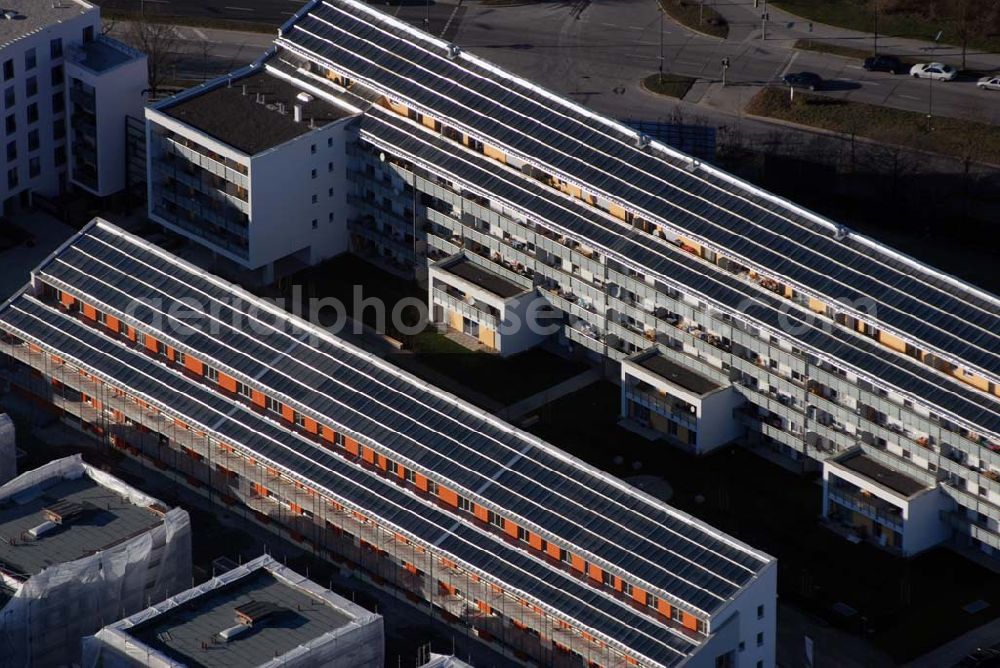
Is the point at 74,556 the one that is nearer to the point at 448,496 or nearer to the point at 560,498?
the point at 448,496

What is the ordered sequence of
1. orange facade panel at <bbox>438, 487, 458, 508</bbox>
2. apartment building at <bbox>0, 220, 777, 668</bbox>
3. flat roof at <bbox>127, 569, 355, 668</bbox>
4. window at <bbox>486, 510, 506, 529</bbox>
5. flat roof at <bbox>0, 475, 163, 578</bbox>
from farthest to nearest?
orange facade panel at <bbox>438, 487, 458, 508</bbox>
window at <bbox>486, 510, 506, 529</bbox>
flat roof at <bbox>0, 475, 163, 578</bbox>
apartment building at <bbox>0, 220, 777, 668</bbox>
flat roof at <bbox>127, 569, 355, 668</bbox>

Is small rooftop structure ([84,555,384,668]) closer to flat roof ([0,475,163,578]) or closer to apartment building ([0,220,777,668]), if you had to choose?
flat roof ([0,475,163,578])

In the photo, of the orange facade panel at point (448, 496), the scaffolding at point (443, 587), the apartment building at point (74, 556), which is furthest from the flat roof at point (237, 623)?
the orange facade panel at point (448, 496)

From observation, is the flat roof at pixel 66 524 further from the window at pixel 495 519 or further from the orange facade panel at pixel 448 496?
the window at pixel 495 519

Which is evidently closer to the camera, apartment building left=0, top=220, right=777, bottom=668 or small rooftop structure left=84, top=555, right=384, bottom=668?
small rooftop structure left=84, top=555, right=384, bottom=668

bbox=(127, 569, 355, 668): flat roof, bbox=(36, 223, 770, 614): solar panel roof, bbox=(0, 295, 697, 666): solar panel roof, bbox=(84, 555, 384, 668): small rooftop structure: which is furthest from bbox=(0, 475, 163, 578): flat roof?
bbox=(36, 223, 770, 614): solar panel roof

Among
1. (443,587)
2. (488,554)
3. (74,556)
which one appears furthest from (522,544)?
(74,556)
